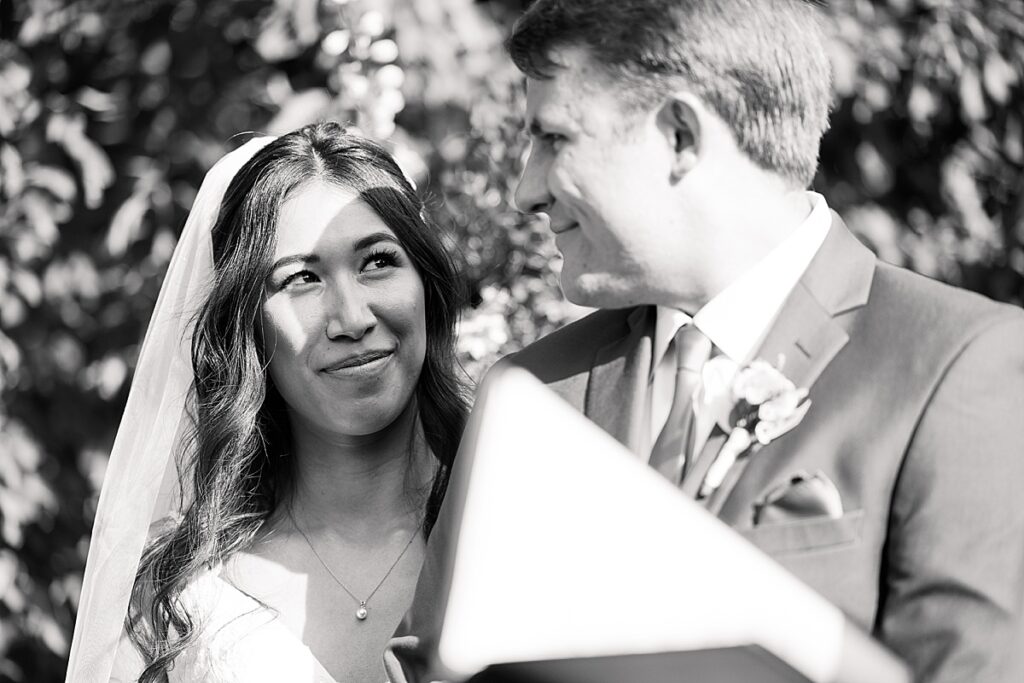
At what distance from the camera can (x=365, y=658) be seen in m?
2.79

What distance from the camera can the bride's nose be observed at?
107 inches

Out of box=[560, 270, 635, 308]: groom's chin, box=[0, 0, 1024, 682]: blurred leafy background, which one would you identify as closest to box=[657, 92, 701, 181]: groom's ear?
box=[560, 270, 635, 308]: groom's chin

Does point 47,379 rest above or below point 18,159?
below

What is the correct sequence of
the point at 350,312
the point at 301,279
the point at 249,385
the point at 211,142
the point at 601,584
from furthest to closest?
the point at 211,142, the point at 249,385, the point at 301,279, the point at 350,312, the point at 601,584

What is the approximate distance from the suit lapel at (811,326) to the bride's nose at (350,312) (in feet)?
3.52

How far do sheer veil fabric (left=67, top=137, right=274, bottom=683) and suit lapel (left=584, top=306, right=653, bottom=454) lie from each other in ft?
4.27

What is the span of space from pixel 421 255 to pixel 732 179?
1.24 m

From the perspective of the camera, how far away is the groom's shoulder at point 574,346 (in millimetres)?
2074

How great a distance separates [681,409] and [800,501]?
259 millimetres

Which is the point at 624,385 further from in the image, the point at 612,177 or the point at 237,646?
the point at 237,646

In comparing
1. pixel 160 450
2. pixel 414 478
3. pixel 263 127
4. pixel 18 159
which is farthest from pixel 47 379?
pixel 414 478

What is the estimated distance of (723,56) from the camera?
69.7 inches

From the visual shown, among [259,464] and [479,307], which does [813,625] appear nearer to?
[259,464]

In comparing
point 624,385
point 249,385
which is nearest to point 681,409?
point 624,385
